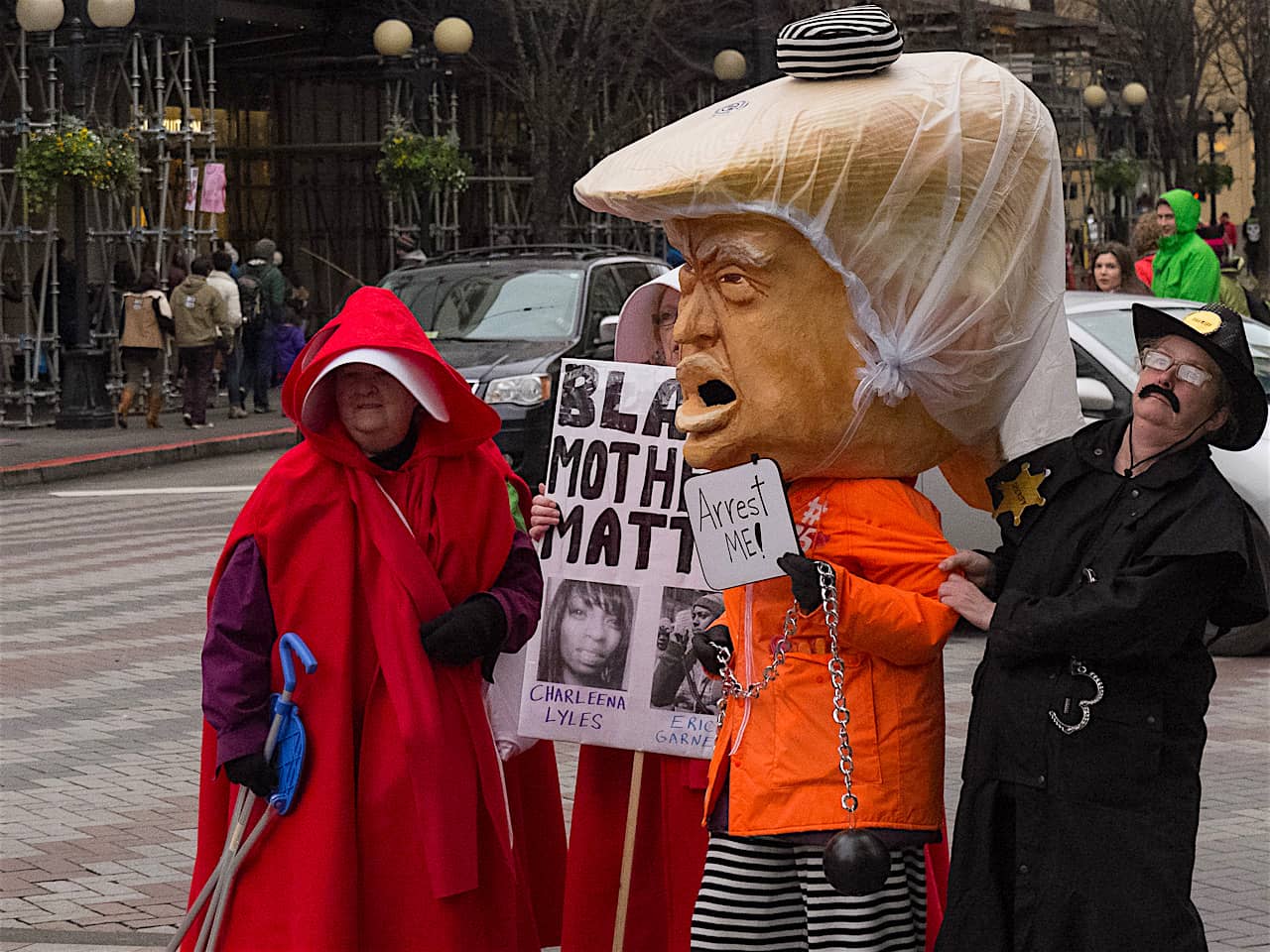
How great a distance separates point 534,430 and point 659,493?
898 centimetres

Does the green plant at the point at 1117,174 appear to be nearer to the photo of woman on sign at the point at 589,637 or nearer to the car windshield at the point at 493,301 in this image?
the car windshield at the point at 493,301

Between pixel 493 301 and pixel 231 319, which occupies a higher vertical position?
pixel 493 301

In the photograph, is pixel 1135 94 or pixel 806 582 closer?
pixel 806 582

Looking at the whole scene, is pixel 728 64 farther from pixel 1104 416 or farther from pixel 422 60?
pixel 1104 416

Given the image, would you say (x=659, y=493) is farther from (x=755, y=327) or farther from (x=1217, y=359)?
(x=1217, y=359)

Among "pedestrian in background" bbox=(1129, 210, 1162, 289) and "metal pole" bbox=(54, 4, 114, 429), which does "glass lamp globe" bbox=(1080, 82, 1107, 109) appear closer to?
"metal pole" bbox=(54, 4, 114, 429)

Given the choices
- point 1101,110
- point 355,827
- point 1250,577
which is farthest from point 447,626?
point 1101,110

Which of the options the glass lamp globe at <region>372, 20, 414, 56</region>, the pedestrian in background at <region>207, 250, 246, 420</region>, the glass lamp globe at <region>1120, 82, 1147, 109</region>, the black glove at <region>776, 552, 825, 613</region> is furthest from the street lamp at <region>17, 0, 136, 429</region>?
the glass lamp globe at <region>1120, 82, 1147, 109</region>

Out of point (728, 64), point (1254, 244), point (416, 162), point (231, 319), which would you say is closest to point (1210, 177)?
point (1254, 244)

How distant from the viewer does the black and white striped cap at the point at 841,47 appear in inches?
153

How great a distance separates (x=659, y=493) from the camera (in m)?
4.73

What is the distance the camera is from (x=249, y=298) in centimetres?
2269

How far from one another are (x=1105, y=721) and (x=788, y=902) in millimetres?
786

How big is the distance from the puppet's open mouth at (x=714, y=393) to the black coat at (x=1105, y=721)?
0.74m
